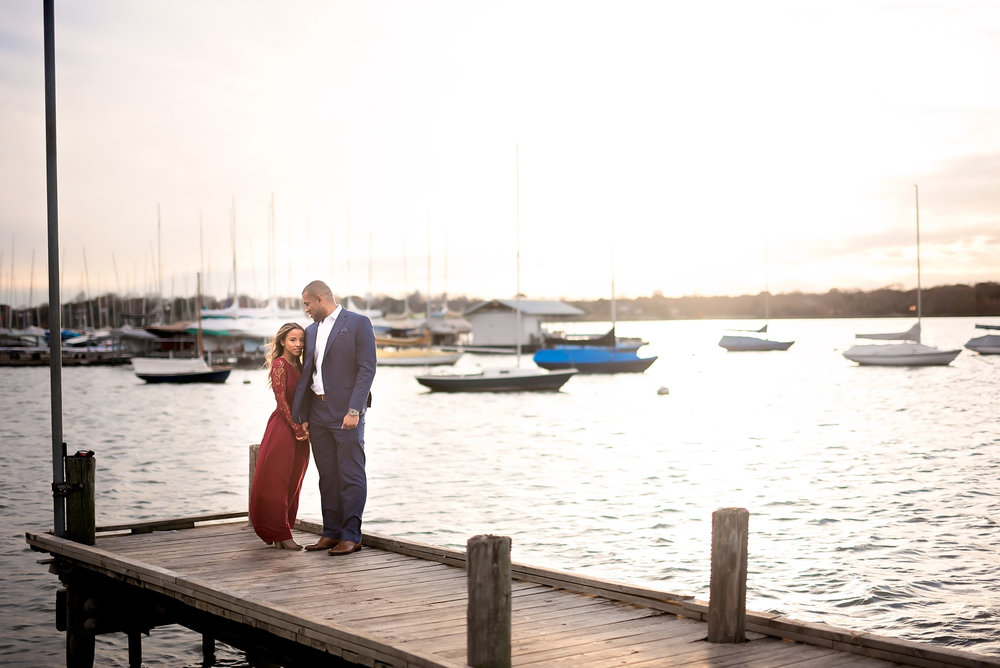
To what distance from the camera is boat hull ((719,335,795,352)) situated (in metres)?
121

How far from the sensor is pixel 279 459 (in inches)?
317

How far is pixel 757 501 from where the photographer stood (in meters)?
21.6

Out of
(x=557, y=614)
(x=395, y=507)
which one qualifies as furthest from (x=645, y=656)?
(x=395, y=507)

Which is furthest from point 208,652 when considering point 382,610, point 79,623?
point 382,610

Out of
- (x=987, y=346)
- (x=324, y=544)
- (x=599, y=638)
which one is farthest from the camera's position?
(x=987, y=346)

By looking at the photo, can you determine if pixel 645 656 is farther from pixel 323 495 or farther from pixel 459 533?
pixel 459 533

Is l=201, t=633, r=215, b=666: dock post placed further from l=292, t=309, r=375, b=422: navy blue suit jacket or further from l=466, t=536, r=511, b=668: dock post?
l=466, t=536, r=511, b=668: dock post

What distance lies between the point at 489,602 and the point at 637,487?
63.3 feet

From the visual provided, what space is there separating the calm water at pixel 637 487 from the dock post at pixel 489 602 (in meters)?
3.93

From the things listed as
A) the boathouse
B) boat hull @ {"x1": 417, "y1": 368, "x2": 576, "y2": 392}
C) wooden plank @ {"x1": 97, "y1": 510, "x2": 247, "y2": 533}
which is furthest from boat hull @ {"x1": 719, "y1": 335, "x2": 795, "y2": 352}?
wooden plank @ {"x1": 97, "y1": 510, "x2": 247, "y2": 533}

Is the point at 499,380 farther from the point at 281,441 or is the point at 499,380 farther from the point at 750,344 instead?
the point at 750,344

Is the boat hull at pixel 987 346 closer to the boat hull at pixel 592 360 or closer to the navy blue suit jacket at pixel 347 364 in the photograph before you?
the boat hull at pixel 592 360

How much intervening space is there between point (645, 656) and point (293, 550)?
391 centimetres

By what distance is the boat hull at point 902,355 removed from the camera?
7681 centimetres
